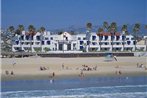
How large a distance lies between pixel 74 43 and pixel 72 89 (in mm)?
43720

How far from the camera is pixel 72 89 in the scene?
80.1 ft

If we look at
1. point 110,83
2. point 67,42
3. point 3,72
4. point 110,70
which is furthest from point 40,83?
point 67,42

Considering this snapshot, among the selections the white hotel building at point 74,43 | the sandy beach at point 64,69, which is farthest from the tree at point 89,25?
the sandy beach at point 64,69

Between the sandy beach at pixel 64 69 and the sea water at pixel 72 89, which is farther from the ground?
the sandy beach at pixel 64 69

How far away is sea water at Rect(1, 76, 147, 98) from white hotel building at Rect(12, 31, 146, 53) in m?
38.1

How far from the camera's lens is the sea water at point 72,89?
21.9m

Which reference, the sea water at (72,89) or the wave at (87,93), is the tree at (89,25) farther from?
the wave at (87,93)

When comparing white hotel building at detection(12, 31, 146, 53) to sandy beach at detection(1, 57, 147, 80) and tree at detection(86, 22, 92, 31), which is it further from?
sandy beach at detection(1, 57, 147, 80)

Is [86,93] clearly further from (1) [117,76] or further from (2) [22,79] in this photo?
(1) [117,76]

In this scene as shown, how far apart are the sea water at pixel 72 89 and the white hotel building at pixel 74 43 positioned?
125 feet

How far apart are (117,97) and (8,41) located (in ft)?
179

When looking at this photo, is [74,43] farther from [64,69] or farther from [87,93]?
[87,93]

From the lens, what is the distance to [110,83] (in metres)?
27.9

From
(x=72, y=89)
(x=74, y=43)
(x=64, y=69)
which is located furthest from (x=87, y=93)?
(x=74, y=43)
